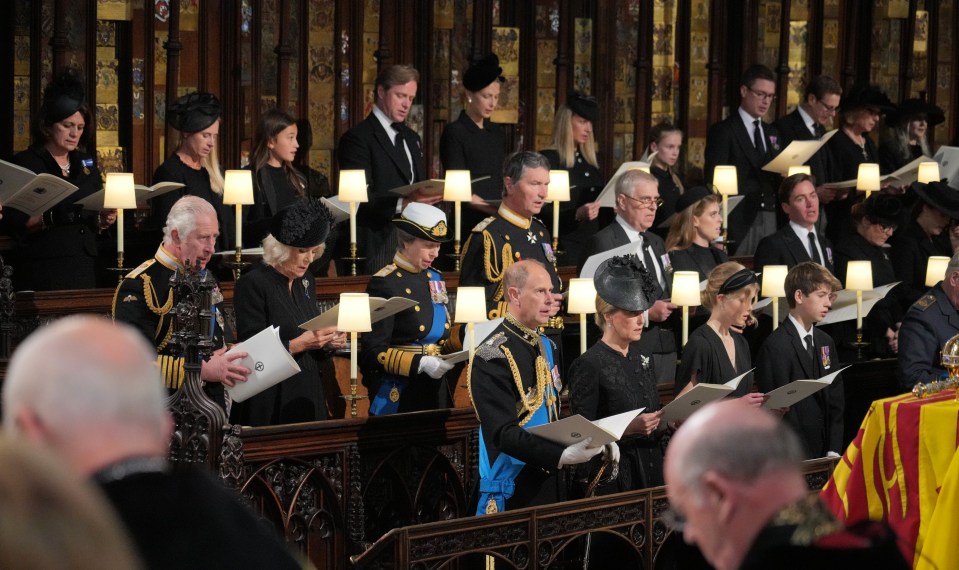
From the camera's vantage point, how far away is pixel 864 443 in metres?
4.78

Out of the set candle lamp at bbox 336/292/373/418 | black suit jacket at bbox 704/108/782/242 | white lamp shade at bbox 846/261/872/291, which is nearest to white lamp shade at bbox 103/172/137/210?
candle lamp at bbox 336/292/373/418

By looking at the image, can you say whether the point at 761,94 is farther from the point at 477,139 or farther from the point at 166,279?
the point at 166,279

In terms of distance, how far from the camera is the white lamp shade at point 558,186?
8.04 m

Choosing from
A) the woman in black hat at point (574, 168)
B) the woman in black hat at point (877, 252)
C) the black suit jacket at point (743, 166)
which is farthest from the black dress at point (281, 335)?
the black suit jacket at point (743, 166)

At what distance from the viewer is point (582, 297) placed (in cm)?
639

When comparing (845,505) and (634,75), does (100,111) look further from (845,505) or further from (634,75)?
(845,505)

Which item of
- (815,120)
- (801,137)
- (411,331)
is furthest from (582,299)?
(815,120)

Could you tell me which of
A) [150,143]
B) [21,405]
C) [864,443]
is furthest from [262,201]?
[21,405]

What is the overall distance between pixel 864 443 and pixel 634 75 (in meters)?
6.55

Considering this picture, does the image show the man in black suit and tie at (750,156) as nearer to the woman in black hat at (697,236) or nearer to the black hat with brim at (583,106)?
the black hat with brim at (583,106)

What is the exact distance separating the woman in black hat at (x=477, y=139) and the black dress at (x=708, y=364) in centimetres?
246

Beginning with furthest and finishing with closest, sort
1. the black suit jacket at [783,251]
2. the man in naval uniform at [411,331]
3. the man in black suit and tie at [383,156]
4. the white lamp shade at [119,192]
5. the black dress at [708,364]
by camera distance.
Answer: the man in black suit and tie at [383,156]
the black suit jacket at [783,251]
the white lamp shade at [119,192]
the man in naval uniform at [411,331]
the black dress at [708,364]

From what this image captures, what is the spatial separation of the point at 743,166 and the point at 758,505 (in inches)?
291

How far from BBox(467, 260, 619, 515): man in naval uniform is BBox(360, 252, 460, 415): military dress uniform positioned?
3.28ft
